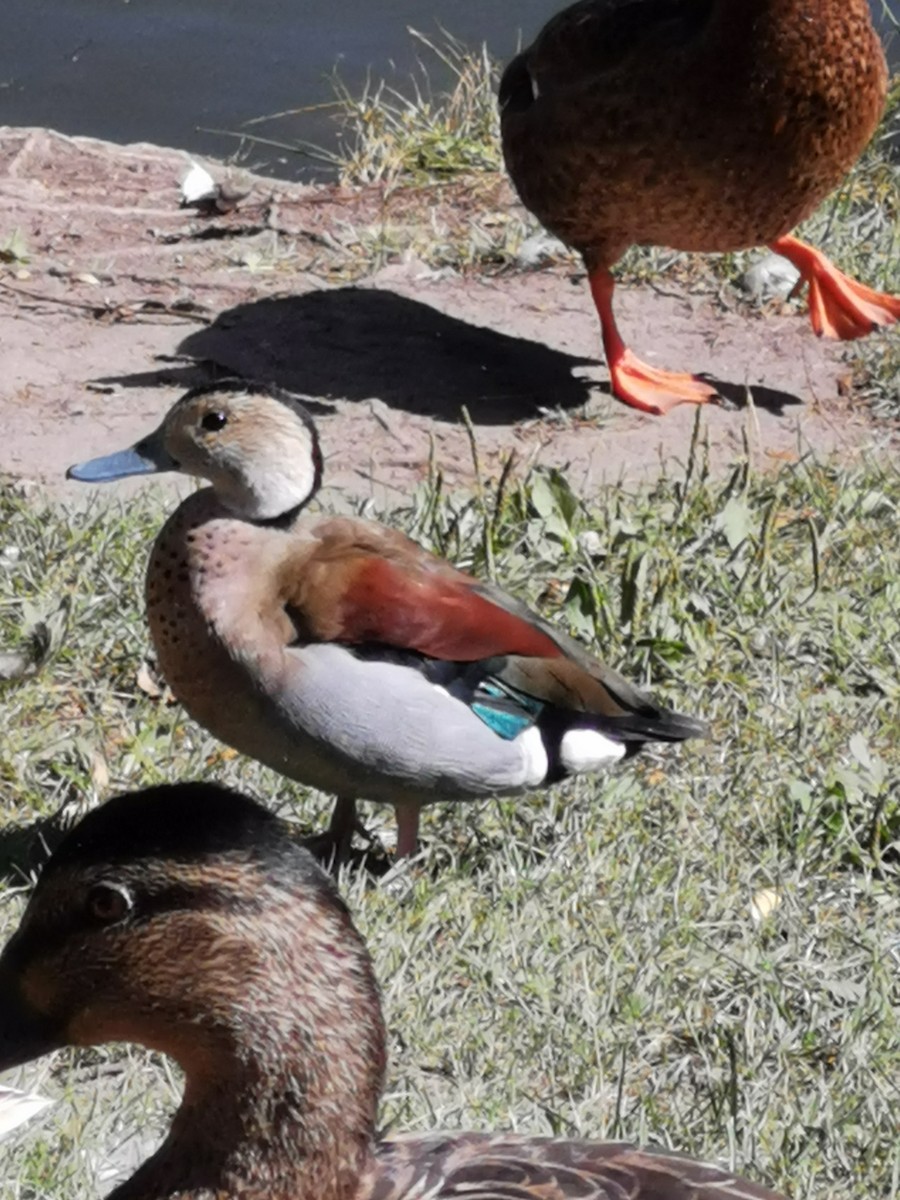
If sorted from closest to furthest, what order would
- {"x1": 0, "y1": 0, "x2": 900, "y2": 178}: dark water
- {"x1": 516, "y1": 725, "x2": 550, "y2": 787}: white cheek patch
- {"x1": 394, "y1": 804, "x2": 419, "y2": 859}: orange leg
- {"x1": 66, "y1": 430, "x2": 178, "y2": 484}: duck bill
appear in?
{"x1": 516, "y1": 725, "x2": 550, "y2": 787}: white cheek patch → {"x1": 394, "y1": 804, "x2": 419, "y2": 859}: orange leg → {"x1": 66, "y1": 430, "x2": 178, "y2": 484}: duck bill → {"x1": 0, "y1": 0, "x2": 900, "y2": 178}: dark water

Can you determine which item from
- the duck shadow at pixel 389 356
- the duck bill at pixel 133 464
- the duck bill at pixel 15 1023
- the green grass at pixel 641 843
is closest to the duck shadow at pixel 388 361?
the duck shadow at pixel 389 356

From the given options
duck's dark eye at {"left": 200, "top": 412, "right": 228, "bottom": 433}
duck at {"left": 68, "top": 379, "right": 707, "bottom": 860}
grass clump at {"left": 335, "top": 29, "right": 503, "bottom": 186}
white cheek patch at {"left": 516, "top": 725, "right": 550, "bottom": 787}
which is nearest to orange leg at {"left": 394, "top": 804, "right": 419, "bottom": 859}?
duck at {"left": 68, "top": 379, "right": 707, "bottom": 860}

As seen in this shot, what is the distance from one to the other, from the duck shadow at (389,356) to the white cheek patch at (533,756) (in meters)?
2.13

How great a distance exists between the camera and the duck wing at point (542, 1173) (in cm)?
253

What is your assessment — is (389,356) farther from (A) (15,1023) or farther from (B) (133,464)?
(A) (15,1023)

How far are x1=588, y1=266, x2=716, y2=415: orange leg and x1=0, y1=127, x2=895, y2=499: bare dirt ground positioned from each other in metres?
0.05

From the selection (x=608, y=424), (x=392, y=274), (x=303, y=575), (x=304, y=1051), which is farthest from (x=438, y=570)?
(x=392, y=274)

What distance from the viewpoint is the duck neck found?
258cm

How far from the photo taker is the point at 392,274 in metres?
6.86

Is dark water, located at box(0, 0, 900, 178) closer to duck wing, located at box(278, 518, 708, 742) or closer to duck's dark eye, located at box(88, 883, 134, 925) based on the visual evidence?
duck wing, located at box(278, 518, 708, 742)

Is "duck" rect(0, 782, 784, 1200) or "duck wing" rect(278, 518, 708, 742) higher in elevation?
"duck" rect(0, 782, 784, 1200)

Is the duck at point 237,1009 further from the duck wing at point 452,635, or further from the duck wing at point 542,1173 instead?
the duck wing at point 452,635

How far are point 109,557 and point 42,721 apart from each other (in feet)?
2.01

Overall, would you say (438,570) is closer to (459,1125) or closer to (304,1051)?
(459,1125)
